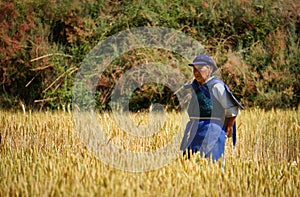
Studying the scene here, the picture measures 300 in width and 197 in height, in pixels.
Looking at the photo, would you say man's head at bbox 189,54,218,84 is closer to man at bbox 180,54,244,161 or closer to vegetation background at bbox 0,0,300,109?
man at bbox 180,54,244,161

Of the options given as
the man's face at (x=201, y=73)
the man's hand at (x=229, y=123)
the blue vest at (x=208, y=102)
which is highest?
the man's face at (x=201, y=73)

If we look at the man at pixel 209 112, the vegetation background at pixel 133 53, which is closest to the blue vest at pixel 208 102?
the man at pixel 209 112

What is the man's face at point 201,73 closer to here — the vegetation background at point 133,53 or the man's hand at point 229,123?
the man's hand at point 229,123

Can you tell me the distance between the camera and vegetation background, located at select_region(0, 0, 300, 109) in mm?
9883

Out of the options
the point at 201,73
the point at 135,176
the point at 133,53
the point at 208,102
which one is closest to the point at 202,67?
the point at 201,73

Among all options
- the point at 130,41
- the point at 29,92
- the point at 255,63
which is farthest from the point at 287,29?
the point at 29,92

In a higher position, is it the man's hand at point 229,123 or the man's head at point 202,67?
the man's head at point 202,67

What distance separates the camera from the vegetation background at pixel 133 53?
32.4 feet

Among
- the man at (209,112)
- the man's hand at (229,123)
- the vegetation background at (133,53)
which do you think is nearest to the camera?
the man at (209,112)

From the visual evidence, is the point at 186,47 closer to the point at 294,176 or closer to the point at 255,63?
the point at 255,63

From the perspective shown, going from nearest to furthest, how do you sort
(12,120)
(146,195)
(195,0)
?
(146,195) → (12,120) → (195,0)

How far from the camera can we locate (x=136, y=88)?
984cm

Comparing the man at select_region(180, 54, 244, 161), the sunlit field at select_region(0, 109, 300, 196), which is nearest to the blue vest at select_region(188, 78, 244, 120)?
the man at select_region(180, 54, 244, 161)

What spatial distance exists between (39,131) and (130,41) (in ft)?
12.5
